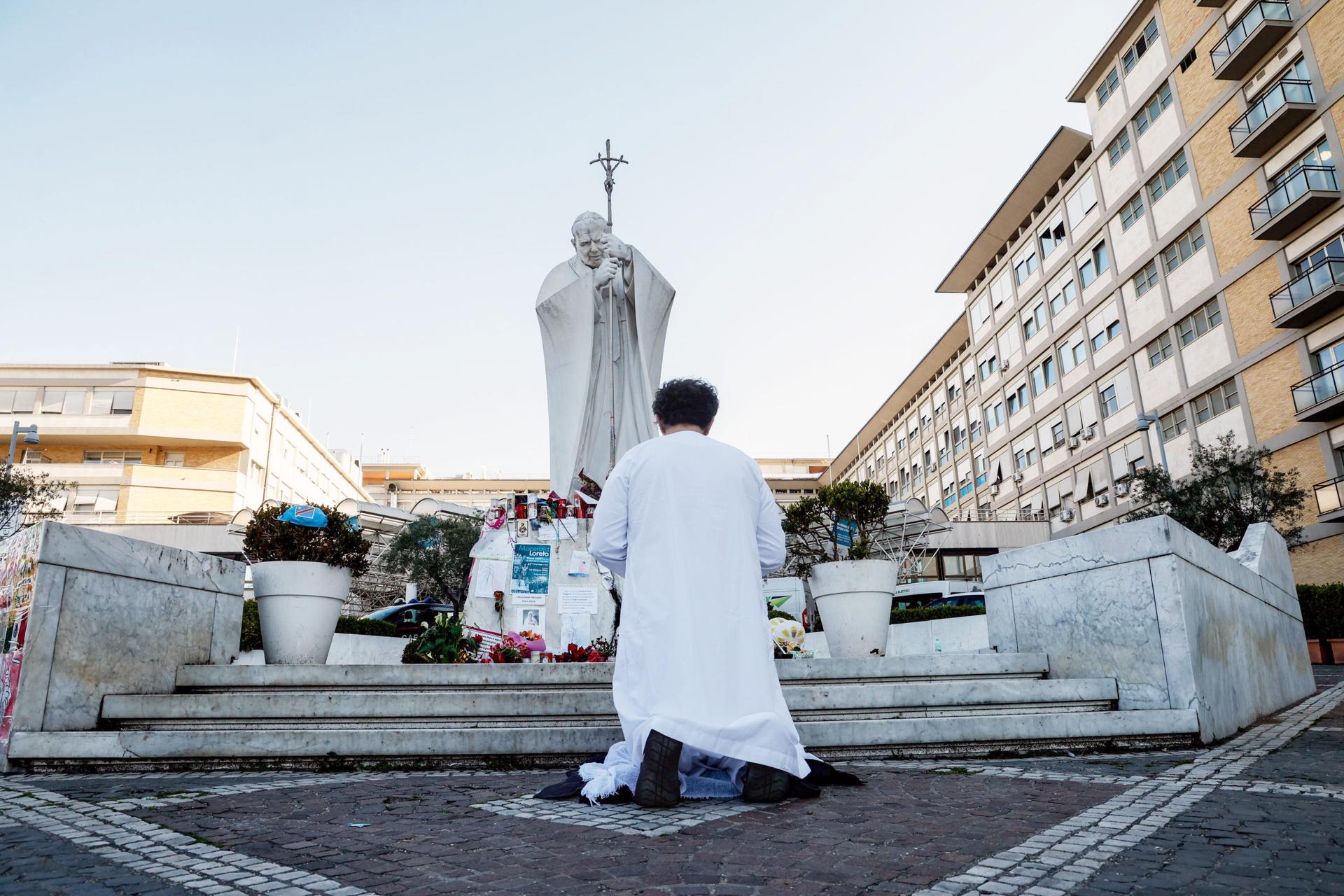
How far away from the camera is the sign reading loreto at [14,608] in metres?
4.75

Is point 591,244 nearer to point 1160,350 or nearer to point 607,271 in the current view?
point 607,271

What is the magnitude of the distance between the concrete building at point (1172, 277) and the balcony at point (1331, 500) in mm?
51

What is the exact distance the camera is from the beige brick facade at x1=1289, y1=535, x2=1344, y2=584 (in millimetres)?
25781

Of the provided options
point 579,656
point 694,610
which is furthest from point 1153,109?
point 694,610

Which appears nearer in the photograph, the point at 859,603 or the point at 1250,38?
the point at 859,603

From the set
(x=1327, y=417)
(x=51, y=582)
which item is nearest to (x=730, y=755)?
(x=51, y=582)

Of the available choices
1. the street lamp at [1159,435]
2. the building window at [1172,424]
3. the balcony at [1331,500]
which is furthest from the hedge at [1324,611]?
the building window at [1172,424]

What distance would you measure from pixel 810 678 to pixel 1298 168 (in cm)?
2949

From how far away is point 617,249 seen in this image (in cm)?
1057

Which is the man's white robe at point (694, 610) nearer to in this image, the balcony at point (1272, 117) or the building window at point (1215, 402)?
the balcony at point (1272, 117)

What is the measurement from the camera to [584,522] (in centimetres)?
910

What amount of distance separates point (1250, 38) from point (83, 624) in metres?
34.7

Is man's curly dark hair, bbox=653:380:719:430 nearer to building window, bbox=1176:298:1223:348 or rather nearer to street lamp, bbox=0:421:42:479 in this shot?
street lamp, bbox=0:421:42:479

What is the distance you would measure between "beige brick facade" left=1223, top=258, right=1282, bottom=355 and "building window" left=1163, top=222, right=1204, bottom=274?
2.51 meters
